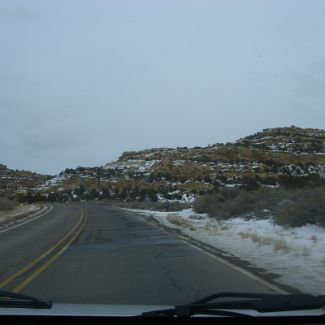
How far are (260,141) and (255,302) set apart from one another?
431 ft

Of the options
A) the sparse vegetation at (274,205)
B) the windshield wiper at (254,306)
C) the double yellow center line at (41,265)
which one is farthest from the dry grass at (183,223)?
the windshield wiper at (254,306)

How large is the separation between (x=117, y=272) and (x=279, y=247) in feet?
18.6

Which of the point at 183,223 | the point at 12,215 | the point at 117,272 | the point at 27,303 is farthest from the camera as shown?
the point at 12,215

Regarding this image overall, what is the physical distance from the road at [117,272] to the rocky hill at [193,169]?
62.8 m

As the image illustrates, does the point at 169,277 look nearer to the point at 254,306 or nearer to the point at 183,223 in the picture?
the point at 254,306

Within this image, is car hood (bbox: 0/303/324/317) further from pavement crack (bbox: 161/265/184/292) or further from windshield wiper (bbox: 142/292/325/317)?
pavement crack (bbox: 161/265/184/292)

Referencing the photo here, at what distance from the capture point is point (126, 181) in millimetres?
145000

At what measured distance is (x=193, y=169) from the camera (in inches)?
5113

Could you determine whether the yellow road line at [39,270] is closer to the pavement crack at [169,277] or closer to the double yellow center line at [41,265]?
the double yellow center line at [41,265]

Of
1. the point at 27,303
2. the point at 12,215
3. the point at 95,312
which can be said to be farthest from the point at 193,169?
the point at 95,312

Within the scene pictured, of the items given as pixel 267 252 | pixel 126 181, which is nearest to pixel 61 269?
pixel 267 252

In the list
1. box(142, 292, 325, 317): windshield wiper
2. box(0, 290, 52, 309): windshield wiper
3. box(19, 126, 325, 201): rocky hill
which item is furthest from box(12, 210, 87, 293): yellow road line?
box(19, 126, 325, 201): rocky hill

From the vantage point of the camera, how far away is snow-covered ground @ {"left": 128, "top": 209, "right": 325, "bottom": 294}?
481 inches

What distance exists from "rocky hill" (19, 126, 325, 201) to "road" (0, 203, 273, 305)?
2471 inches
